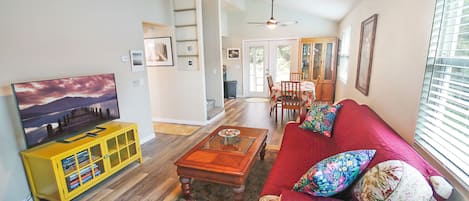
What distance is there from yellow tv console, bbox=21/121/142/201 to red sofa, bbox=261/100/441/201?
1.90 metres

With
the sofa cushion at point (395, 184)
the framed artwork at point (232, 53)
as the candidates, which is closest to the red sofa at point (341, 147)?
the sofa cushion at point (395, 184)

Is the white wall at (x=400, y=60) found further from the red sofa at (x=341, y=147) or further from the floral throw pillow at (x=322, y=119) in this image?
the floral throw pillow at (x=322, y=119)

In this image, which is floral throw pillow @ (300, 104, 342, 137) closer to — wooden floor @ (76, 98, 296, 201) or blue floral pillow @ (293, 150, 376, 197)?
wooden floor @ (76, 98, 296, 201)

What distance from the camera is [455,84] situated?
4.42 feet

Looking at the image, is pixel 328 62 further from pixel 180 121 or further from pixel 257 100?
pixel 180 121

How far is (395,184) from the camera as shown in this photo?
42.2 inches

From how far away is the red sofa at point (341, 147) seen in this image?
1318 mm

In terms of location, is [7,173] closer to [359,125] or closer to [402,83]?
[359,125]

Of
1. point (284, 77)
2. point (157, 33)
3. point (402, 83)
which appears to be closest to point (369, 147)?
point (402, 83)

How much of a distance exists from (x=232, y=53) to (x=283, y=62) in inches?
68.4

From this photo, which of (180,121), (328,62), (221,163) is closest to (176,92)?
(180,121)

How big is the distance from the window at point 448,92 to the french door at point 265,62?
219 inches

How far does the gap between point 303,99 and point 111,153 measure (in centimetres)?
355

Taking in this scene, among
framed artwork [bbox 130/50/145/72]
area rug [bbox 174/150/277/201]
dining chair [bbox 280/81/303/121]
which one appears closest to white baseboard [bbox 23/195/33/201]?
area rug [bbox 174/150/277/201]
